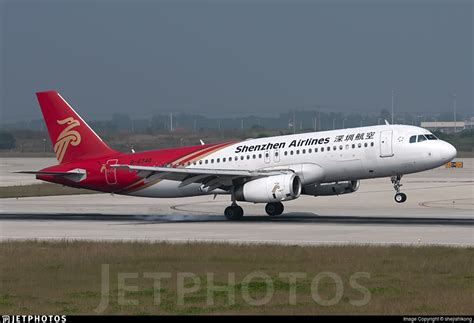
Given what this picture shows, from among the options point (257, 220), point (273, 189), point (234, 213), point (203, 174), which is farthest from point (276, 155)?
point (203, 174)

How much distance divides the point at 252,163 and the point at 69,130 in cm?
1055

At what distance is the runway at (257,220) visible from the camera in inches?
1581

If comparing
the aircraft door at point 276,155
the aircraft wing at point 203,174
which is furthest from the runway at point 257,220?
the aircraft door at point 276,155

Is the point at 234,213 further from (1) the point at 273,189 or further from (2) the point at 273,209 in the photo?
(1) the point at 273,189

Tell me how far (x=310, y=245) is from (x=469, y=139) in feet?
406

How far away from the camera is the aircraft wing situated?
47.8m

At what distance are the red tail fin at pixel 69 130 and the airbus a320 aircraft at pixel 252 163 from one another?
2.1 inches

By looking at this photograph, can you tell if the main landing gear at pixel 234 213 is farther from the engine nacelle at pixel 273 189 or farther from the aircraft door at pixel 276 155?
the aircraft door at pixel 276 155

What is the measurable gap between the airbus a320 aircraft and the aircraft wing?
0.05m

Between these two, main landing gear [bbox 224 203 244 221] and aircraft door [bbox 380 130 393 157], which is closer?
aircraft door [bbox 380 130 393 157]

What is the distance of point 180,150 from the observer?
172 feet

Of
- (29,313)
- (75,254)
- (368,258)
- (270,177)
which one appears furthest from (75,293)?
(270,177)

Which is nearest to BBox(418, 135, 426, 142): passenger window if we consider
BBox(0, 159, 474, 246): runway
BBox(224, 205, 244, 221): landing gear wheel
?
BBox(0, 159, 474, 246): runway

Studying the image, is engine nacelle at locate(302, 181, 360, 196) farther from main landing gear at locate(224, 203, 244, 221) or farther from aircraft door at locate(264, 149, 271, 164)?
main landing gear at locate(224, 203, 244, 221)
